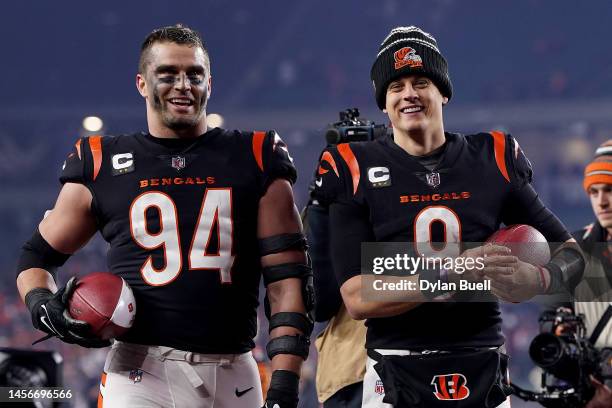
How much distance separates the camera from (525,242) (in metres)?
2.67

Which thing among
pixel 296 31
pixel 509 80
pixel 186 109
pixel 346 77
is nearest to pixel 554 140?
pixel 509 80

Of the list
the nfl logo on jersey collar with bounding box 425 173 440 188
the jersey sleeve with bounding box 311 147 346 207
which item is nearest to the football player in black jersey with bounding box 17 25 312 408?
the jersey sleeve with bounding box 311 147 346 207

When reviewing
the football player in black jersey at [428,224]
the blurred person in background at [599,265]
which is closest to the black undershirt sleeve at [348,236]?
the football player in black jersey at [428,224]

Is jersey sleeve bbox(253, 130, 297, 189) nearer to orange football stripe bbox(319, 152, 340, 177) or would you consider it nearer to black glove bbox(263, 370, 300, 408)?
orange football stripe bbox(319, 152, 340, 177)

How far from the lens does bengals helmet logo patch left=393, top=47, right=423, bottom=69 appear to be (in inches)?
111

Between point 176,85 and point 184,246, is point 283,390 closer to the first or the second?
point 184,246

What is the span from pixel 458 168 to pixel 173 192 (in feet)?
2.86

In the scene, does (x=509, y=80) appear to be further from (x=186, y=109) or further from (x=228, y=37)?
(x=186, y=109)

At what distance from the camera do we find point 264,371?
15.0 ft

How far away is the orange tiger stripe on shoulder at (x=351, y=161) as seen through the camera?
9.00ft

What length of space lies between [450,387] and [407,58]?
987 mm

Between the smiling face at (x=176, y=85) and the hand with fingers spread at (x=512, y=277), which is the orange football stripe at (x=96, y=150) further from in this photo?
the hand with fingers spread at (x=512, y=277)

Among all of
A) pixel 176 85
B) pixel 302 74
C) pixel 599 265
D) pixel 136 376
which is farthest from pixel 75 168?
pixel 302 74

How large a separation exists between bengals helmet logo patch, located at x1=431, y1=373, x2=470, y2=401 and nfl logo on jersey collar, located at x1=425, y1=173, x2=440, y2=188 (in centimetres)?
54
